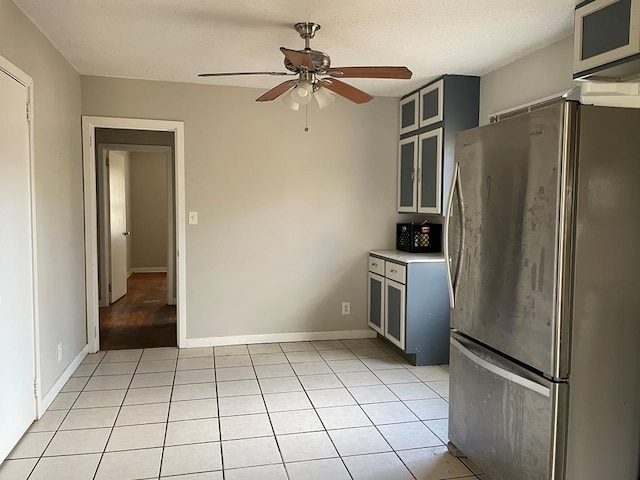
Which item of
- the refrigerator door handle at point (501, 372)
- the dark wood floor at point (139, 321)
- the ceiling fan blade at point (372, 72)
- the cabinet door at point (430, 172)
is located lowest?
the dark wood floor at point (139, 321)

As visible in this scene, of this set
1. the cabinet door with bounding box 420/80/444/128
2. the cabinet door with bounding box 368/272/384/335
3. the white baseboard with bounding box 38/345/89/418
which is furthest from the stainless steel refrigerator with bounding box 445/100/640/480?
the white baseboard with bounding box 38/345/89/418

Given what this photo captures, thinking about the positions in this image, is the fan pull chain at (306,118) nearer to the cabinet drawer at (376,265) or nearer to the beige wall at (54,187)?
the cabinet drawer at (376,265)

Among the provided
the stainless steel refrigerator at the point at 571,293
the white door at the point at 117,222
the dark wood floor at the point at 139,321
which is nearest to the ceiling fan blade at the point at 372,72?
the stainless steel refrigerator at the point at 571,293

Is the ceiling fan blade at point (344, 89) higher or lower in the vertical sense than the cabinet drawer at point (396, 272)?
higher

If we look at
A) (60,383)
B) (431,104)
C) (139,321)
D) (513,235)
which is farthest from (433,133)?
(139,321)

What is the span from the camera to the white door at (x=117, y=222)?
6246mm

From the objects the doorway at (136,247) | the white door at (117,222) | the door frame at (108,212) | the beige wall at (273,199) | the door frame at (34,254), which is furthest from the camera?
the white door at (117,222)

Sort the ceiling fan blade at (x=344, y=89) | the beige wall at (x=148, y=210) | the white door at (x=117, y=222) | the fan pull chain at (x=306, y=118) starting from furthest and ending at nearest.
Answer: the beige wall at (x=148, y=210) → the white door at (x=117, y=222) → the fan pull chain at (x=306, y=118) → the ceiling fan blade at (x=344, y=89)

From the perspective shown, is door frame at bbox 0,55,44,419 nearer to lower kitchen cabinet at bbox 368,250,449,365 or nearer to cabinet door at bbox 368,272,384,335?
lower kitchen cabinet at bbox 368,250,449,365

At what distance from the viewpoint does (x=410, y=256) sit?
409 centimetres

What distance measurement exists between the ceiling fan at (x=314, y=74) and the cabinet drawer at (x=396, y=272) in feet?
4.86

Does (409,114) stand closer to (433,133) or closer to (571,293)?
(433,133)

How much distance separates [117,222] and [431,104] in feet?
15.0

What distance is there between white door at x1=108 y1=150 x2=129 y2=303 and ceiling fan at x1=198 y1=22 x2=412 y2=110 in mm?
4004
